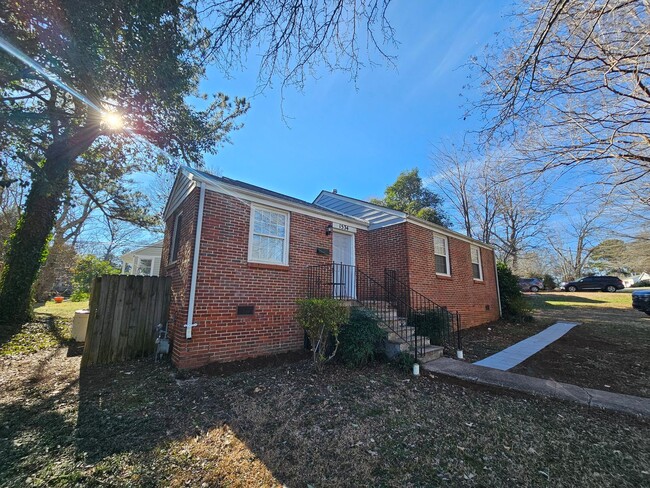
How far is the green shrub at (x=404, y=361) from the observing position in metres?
5.53

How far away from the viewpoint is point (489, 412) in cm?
384

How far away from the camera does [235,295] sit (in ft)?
19.8

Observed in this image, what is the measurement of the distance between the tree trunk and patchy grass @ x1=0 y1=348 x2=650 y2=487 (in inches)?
202

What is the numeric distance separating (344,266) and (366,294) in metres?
1.41

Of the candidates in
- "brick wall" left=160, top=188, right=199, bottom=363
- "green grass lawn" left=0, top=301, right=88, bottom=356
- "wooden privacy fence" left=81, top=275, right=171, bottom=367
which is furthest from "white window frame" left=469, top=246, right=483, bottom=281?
"green grass lawn" left=0, top=301, right=88, bottom=356

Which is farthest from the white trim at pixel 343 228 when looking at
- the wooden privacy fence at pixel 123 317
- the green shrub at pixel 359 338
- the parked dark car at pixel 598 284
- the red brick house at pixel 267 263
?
the parked dark car at pixel 598 284

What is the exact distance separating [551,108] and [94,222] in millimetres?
28879

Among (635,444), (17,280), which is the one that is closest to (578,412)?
(635,444)

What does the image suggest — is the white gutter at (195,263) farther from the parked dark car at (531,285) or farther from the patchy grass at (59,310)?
the parked dark car at (531,285)

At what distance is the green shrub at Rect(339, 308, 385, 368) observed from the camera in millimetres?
5669

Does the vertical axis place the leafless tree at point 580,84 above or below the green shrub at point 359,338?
above

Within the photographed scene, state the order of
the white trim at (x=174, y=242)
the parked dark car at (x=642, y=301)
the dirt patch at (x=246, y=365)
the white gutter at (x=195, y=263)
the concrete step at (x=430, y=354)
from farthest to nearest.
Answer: the parked dark car at (x=642, y=301)
the white trim at (x=174, y=242)
the concrete step at (x=430, y=354)
the white gutter at (x=195, y=263)
the dirt patch at (x=246, y=365)

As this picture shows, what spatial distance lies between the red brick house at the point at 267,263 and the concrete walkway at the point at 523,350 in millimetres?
1751

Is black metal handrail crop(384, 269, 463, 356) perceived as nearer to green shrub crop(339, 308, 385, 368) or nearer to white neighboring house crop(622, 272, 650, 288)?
green shrub crop(339, 308, 385, 368)
